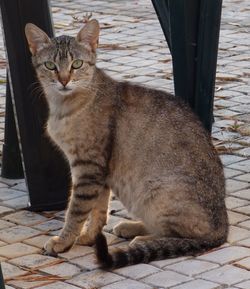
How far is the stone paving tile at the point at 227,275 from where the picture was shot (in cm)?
478

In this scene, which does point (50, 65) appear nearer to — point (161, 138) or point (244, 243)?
point (161, 138)

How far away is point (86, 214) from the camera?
5445 millimetres

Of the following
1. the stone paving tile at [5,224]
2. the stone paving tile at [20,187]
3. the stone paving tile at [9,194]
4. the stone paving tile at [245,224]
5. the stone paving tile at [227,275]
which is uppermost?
the stone paving tile at [227,275]

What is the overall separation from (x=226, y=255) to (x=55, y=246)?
0.98 metres

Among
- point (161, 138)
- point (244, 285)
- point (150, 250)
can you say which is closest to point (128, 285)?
point (150, 250)

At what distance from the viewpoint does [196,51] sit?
237 inches

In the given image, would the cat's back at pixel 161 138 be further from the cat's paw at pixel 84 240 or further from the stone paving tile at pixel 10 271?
the stone paving tile at pixel 10 271

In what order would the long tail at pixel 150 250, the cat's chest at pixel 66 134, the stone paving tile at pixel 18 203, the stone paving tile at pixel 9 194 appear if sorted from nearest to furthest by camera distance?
the long tail at pixel 150 250 → the cat's chest at pixel 66 134 → the stone paving tile at pixel 18 203 → the stone paving tile at pixel 9 194

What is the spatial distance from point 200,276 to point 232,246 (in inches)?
18.7

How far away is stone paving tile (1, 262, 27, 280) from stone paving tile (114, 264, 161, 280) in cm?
53

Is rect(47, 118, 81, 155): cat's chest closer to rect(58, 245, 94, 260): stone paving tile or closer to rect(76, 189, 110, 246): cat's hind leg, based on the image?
rect(76, 189, 110, 246): cat's hind leg

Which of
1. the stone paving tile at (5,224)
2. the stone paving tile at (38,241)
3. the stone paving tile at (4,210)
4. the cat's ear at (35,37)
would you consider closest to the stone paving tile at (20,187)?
the stone paving tile at (4,210)

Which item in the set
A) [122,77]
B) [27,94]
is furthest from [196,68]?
[122,77]

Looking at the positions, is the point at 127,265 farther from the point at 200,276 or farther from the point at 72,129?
the point at 72,129
